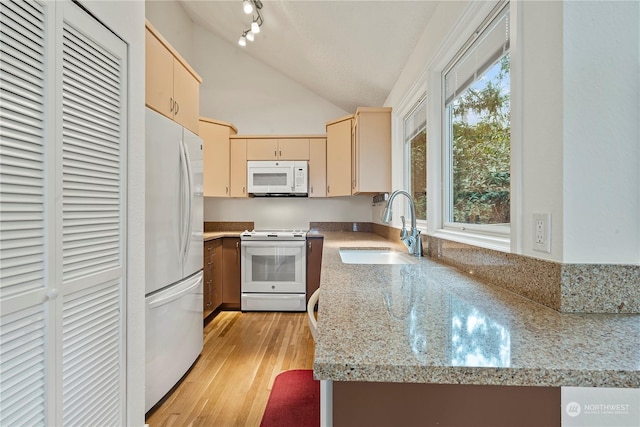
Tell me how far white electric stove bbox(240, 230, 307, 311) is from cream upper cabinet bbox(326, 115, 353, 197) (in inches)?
27.1

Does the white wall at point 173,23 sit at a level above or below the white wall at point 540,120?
above

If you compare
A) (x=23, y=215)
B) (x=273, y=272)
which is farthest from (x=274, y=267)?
(x=23, y=215)

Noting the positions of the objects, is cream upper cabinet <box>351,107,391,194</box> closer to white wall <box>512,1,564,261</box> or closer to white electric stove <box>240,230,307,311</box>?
white electric stove <box>240,230,307,311</box>

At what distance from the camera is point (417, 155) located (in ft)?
7.95

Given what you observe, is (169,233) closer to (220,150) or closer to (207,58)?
(220,150)

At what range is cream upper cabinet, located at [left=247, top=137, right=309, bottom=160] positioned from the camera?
3.72 metres

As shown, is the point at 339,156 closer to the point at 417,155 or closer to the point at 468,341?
the point at 417,155

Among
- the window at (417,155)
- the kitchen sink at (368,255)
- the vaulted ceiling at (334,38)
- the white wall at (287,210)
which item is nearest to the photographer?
the vaulted ceiling at (334,38)

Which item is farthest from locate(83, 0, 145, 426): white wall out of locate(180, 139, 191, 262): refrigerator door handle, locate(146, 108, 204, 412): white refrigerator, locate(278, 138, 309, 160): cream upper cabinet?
locate(278, 138, 309, 160): cream upper cabinet

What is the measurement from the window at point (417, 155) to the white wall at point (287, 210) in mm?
1396

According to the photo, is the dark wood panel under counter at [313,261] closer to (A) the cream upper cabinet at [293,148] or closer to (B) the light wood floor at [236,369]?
(B) the light wood floor at [236,369]

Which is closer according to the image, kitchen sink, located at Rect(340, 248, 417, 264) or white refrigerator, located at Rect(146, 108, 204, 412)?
white refrigerator, located at Rect(146, 108, 204, 412)

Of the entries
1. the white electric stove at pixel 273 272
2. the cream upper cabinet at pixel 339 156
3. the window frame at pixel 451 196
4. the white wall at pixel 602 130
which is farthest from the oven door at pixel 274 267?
the white wall at pixel 602 130

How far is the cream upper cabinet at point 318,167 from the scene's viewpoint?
3.73 m
